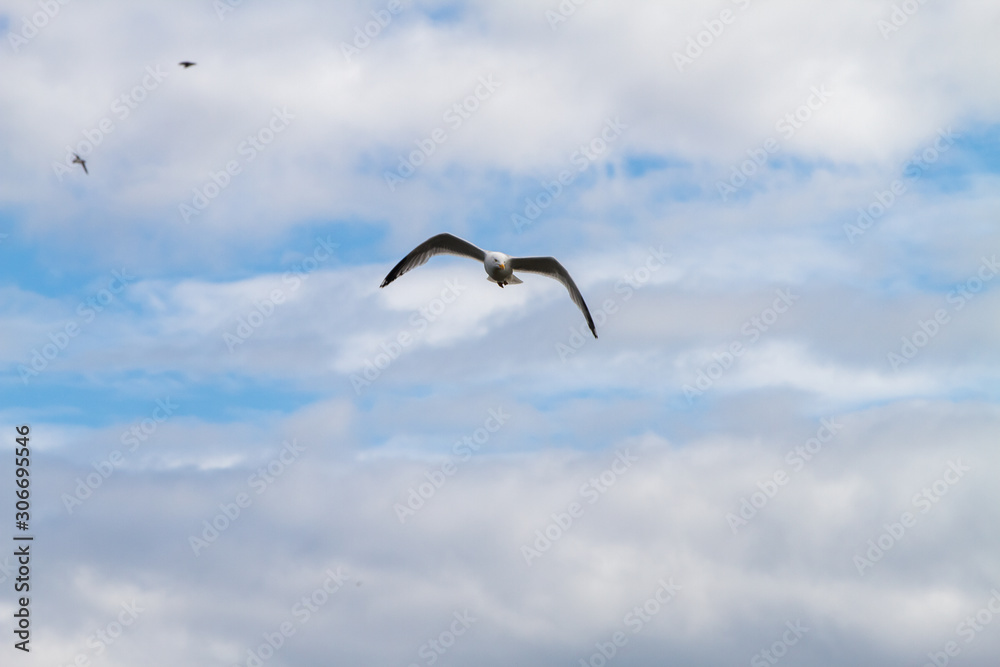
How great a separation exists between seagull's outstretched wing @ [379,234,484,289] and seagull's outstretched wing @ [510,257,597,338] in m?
1.86

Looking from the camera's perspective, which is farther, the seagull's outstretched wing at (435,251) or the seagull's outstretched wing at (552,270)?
the seagull's outstretched wing at (435,251)

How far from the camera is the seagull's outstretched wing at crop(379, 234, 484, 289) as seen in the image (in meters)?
23.4

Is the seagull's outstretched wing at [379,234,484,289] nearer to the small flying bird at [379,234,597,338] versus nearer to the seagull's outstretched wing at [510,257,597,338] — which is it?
the small flying bird at [379,234,597,338]

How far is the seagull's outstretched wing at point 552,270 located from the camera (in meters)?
22.9

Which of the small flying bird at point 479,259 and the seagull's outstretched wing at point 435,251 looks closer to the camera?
the small flying bird at point 479,259

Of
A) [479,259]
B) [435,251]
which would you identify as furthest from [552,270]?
[435,251]

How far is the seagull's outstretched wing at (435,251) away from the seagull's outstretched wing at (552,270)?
6.09 feet

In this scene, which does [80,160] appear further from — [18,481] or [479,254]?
[18,481]

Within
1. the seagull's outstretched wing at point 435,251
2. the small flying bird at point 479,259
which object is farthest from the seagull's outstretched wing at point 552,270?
the seagull's outstretched wing at point 435,251

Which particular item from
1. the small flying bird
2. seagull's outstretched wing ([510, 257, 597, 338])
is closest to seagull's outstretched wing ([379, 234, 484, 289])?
the small flying bird

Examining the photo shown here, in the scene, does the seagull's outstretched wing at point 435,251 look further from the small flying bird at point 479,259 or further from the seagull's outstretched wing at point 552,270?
the seagull's outstretched wing at point 552,270

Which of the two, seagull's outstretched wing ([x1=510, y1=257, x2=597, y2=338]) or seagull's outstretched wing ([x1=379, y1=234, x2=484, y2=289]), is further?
seagull's outstretched wing ([x1=379, y1=234, x2=484, y2=289])

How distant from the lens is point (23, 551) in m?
26.7

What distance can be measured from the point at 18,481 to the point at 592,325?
2990 centimetres
